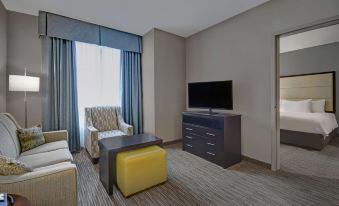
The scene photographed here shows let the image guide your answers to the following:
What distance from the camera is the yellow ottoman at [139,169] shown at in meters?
1.96

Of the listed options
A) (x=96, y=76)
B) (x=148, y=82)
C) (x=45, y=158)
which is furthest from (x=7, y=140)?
(x=148, y=82)

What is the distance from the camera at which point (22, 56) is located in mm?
2984

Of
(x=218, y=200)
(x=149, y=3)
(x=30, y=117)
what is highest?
(x=149, y=3)

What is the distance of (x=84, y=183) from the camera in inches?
89.7

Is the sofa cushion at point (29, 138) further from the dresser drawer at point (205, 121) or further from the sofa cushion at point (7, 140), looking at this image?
the dresser drawer at point (205, 121)

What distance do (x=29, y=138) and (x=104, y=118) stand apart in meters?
1.35

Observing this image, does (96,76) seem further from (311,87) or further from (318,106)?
(311,87)

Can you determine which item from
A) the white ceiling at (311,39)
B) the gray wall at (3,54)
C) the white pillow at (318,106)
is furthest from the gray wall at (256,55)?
the gray wall at (3,54)

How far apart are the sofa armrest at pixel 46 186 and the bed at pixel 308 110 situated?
4.37 metres

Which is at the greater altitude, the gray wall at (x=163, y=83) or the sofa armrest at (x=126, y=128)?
the gray wall at (x=163, y=83)

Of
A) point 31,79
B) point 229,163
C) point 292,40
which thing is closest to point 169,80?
point 229,163

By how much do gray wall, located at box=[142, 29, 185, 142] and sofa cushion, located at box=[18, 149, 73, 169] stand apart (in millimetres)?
2000

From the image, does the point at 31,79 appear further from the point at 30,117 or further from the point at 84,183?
the point at 84,183

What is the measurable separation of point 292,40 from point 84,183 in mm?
5698
